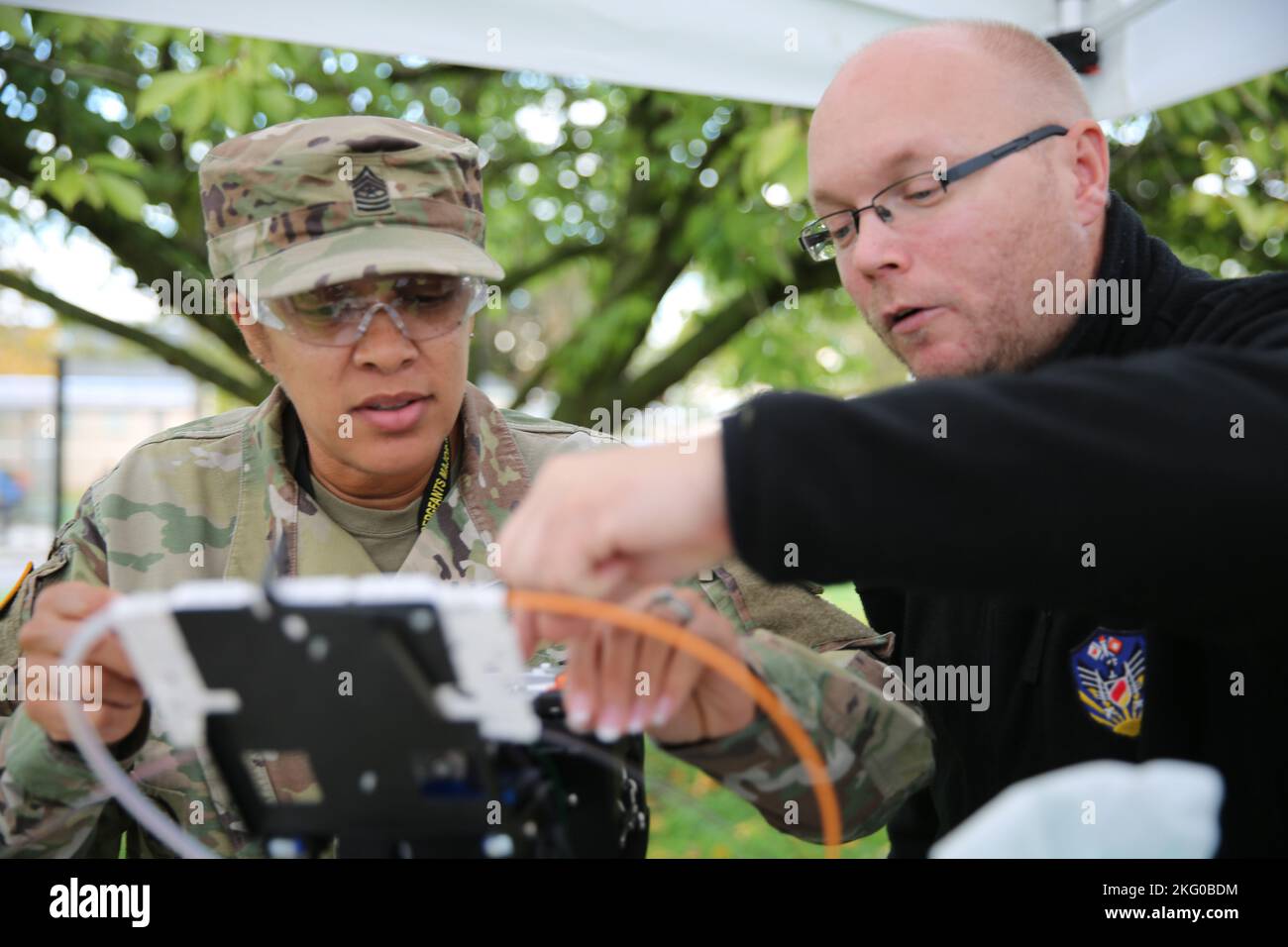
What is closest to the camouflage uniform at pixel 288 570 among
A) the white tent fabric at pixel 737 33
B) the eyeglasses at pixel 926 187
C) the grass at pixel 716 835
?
the eyeglasses at pixel 926 187

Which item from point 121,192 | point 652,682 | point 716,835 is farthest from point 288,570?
point 716,835

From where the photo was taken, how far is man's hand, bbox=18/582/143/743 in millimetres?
1215

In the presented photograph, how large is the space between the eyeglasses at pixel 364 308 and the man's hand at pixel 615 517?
86 cm

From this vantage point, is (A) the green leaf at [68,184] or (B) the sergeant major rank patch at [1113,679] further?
(A) the green leaf at [68,184]

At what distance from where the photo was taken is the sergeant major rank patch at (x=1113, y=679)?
1580mm

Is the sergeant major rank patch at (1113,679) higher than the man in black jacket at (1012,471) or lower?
lower

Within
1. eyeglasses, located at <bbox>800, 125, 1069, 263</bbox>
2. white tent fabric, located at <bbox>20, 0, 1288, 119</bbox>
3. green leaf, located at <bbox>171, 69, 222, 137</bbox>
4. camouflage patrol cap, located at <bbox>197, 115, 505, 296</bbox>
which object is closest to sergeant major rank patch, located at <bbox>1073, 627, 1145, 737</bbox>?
eyeglasses, located at <bbox>800, 125, 1069, 263</bbox>

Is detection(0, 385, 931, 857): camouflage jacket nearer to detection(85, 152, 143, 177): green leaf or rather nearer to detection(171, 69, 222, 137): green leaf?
detection(171, 69, 222, 137): green leaf

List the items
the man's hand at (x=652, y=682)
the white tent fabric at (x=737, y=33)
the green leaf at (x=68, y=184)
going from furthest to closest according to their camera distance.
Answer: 1. the green leaf at (x=68, y=184)
2. the white tent fabric at (x=737, y=33)
3. the man's hand at (x=652, y=682)

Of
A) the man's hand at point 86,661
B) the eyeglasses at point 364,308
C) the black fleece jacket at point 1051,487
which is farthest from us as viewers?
the eyeglasses at point 364,308

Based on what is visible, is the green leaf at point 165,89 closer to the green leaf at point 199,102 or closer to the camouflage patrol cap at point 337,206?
the green leaf at point 199,102

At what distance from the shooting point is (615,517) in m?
0.93

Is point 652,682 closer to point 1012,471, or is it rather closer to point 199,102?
point 1012,471

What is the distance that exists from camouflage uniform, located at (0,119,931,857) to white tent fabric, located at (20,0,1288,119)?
2.48 ft
